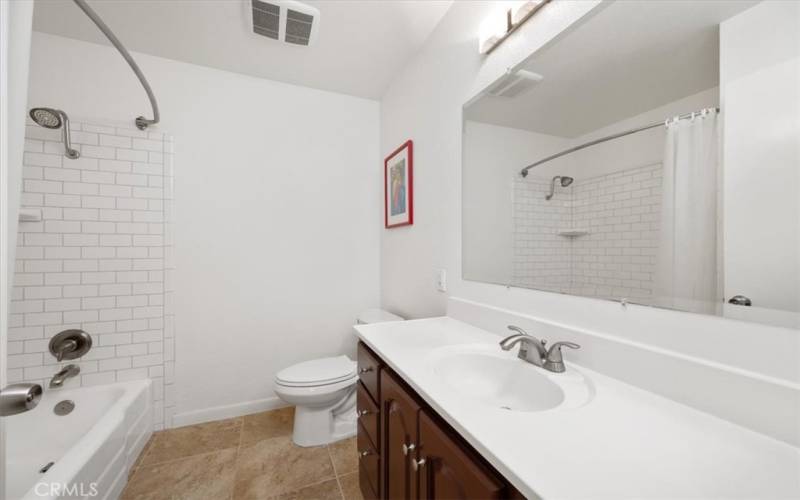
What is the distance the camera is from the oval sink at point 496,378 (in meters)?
0.81

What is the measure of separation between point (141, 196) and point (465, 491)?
7.31ft

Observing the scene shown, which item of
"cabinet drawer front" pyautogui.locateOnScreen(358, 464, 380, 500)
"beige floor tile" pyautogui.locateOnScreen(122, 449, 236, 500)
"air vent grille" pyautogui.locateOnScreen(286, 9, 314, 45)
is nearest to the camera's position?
"cabinet drawer front" pyautogui.locateOnScreen(358, 464, 380, 500)

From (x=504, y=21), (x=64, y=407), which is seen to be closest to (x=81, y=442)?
(x=64, y=407)

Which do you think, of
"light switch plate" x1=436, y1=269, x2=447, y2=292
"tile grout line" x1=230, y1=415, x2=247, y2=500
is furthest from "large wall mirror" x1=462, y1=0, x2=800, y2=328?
"tile grout line" x1=230, y1=415, x2=247, y2=500

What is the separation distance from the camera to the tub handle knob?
48 centimetres

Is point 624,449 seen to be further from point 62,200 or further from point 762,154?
point 62,200

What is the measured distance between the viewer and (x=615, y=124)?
81 centimetres

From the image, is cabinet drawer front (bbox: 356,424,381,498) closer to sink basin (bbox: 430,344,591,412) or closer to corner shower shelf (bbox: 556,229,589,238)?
sink basin (bbox: 430,344,591,412)

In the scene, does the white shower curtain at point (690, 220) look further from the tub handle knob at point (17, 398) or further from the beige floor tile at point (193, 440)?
the beige floor tile at point (193, 440)

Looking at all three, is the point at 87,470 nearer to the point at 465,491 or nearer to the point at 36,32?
the point at 465,491

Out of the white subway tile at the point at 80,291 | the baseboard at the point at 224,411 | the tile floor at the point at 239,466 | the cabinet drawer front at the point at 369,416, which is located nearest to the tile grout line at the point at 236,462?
the tile floor at the point at 239,466

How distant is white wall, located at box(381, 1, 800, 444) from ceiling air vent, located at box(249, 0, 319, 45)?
0.63 m

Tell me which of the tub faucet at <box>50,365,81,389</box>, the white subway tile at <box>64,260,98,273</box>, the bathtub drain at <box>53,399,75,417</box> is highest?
the white subway tile at <box>64,260,98,273</box>

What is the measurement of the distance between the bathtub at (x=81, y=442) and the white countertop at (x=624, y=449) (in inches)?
51.7
